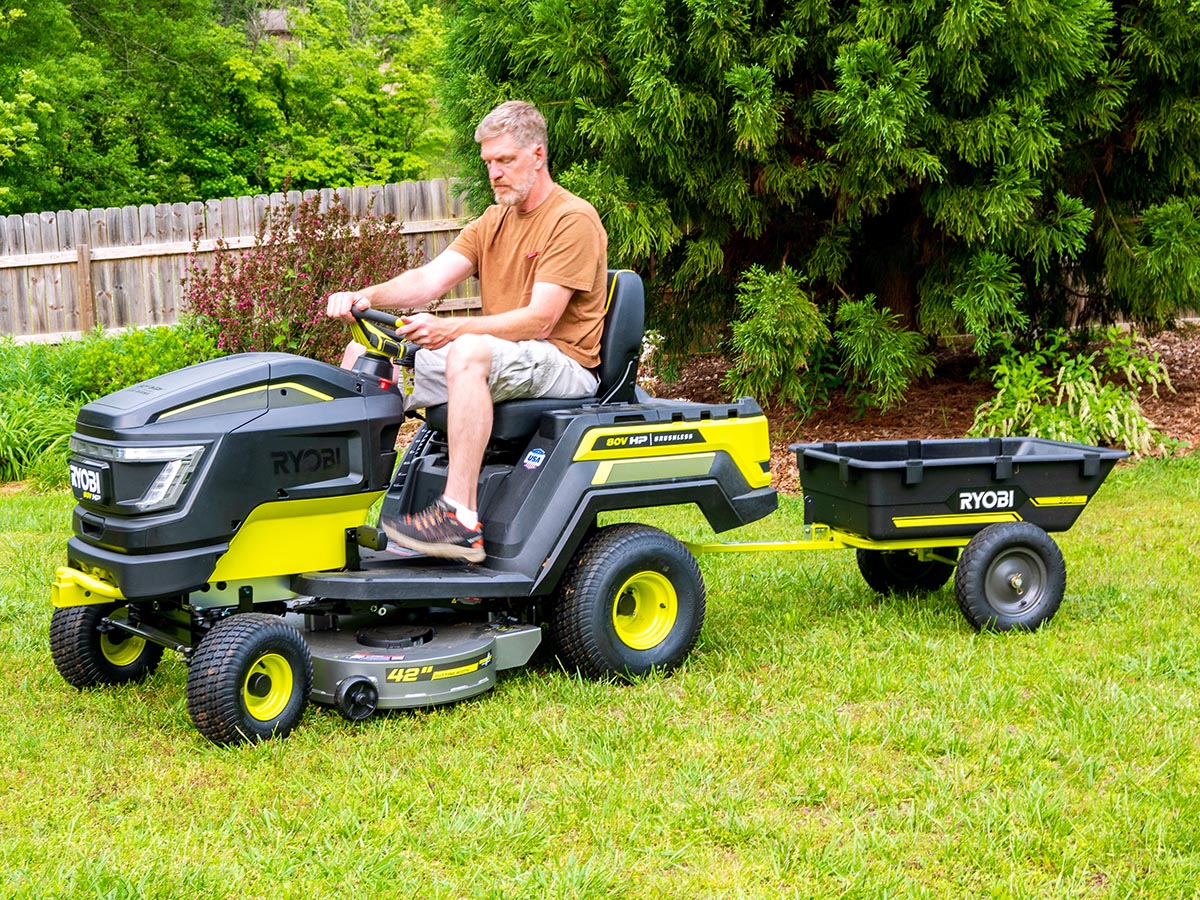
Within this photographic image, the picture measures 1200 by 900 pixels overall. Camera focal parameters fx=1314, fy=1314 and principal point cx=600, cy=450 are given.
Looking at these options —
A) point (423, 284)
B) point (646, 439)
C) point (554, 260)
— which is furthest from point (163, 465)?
point (646, 439)

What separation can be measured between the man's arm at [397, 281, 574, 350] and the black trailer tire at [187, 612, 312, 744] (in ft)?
3.56

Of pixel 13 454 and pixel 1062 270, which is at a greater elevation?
pixel 1062 270

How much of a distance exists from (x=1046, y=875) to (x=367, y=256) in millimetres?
7887

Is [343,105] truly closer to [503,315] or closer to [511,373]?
[503,315]

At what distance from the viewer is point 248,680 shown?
397 cm

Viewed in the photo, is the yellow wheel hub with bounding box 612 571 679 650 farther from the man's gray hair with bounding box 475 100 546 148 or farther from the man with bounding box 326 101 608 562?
the man's gray hair with bounding box 475 100 546 148

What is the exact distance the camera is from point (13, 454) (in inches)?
343

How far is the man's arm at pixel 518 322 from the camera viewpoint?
442 centimetres

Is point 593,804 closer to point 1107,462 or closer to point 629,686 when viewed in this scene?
point 629,686

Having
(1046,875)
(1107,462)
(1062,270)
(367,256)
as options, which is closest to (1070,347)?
(1062,270)

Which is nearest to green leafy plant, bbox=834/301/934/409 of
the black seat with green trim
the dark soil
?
the dark soil

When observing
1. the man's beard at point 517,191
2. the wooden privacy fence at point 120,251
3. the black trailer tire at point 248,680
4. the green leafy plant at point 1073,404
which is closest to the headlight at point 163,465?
the black trailer tire at point 248,680

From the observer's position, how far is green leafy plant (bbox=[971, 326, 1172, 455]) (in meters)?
7.96

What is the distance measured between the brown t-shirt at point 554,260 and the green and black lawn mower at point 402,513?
129 millimetres
